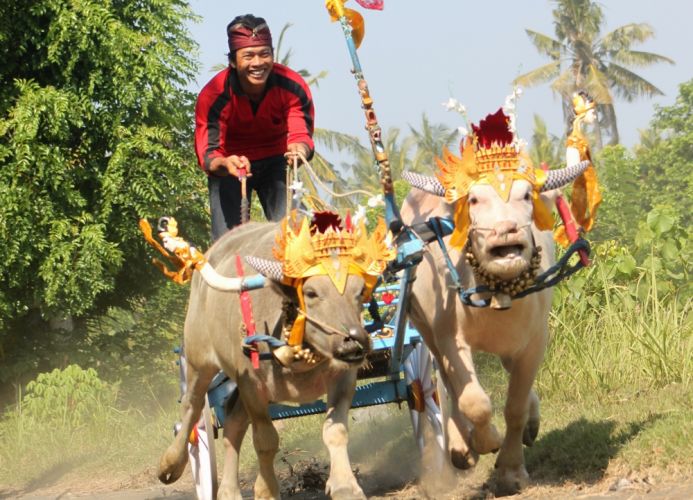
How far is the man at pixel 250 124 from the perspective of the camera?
7.34 metres

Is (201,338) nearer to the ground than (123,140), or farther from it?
nearer to the ground

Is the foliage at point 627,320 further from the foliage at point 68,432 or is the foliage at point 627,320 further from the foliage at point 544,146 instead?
the foliage at point 544,146

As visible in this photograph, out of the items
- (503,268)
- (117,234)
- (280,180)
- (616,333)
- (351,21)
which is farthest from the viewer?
(117,234)

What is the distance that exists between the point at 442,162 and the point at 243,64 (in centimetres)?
161

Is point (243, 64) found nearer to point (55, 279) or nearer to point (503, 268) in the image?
point (503, 268)

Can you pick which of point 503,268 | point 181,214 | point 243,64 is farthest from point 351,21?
point 181,214

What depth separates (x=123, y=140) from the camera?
→ 12.9 m

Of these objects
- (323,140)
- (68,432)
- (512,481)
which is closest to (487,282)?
(512,481)

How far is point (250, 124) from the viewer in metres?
7.75

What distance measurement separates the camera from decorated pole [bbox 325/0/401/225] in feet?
21.5

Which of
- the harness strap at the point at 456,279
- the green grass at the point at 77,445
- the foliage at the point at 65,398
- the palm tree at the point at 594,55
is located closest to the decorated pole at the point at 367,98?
the harness strap at the point at 456,279

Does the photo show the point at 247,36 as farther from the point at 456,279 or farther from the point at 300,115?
the point at 456,279

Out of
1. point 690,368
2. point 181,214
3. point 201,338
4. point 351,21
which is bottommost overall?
point 690,368

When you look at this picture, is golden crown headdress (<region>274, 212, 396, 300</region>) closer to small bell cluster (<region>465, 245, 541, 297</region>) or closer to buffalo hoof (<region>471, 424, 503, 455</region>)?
small bell cluster (<region>465, 245, 541, 297</region>)
